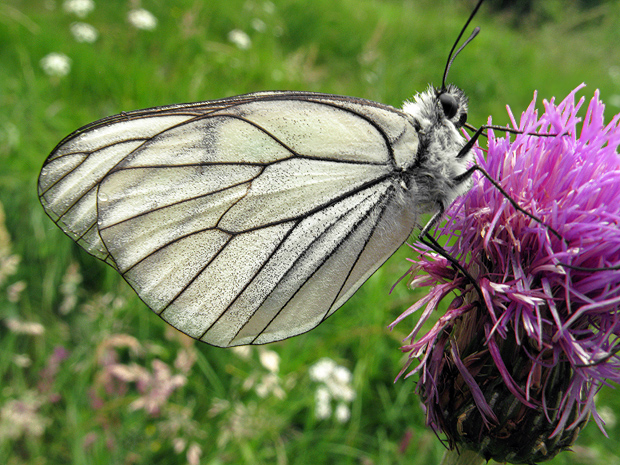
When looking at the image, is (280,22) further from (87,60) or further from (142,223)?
(142,223)

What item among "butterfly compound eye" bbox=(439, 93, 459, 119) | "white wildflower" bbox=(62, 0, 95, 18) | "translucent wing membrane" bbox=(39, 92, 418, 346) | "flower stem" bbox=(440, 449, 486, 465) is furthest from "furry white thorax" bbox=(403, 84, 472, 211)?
"white wildflower" bbox=(62, 0, 95, 18)

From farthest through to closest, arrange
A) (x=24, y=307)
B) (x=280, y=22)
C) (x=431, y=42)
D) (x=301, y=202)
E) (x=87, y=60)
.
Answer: (x=431, y=42) < (x=280, y=22) < (x=87, y=60) < (x=24, y=307) < (x=301, y=202)

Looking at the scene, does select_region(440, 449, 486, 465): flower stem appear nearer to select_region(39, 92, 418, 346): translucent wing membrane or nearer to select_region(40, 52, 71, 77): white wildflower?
select_region(39, 92, 418, 346): translucent wing membrane

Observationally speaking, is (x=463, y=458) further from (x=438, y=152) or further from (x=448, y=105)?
(x=448, y=105)

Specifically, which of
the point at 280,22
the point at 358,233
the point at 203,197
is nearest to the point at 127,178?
the point at 203,197

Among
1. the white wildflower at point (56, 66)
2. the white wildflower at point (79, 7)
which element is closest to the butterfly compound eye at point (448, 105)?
the white wildflower at point (56, 66)

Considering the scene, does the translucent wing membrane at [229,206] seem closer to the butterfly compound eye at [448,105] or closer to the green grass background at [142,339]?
the butterfly compound eye at [448,105]
